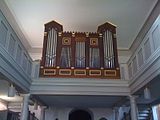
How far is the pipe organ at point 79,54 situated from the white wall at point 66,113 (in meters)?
4.23

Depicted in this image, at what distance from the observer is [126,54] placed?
555 inches

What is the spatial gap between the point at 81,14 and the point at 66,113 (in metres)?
5.77

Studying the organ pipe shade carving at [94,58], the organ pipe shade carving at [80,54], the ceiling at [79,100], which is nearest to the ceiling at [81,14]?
the organ pipe shade carving at [80,54]

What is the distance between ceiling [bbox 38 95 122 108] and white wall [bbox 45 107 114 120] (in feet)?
1.30

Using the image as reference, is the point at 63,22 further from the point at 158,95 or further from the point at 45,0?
the point at 158,95

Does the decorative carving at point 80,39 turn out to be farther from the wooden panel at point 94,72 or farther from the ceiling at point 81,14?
the wooden panel at point 94,72

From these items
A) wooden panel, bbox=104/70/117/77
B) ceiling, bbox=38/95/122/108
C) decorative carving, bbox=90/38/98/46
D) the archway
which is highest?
decorative carving, bbox=90/38/98/46

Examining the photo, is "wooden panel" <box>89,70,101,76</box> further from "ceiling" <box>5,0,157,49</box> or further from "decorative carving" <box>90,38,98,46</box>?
"ceiling" <box>5,0,157,49</box>

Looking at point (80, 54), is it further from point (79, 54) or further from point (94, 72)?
point (94, 72)

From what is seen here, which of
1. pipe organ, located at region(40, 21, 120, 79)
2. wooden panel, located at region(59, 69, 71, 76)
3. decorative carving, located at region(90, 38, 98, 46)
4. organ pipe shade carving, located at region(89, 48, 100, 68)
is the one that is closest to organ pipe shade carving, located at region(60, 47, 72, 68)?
pipe organ, located at region(40, 21, 120, 79)

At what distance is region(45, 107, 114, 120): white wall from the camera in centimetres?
1335

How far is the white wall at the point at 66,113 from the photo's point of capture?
1335 centimetres

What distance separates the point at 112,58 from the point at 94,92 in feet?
5.84

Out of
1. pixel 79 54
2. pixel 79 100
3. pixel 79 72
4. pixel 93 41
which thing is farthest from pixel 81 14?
pixel 79 100
